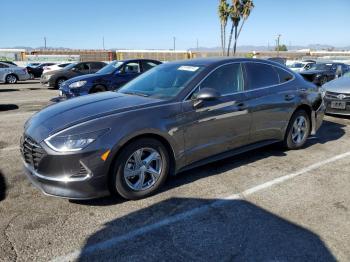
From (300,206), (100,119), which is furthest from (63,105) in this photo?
(300,206)

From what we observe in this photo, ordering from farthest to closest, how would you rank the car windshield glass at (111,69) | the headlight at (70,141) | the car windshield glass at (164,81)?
the car windshield glass at (111,69) < the car windshield glass at (164,81) < the headlight at (70,141)

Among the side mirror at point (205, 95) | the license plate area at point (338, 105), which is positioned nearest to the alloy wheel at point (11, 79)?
the license plate area at point (338, 105)

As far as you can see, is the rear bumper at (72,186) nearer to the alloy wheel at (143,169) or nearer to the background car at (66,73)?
the alloy wheel at (143,169)

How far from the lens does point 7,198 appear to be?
4.06 meters

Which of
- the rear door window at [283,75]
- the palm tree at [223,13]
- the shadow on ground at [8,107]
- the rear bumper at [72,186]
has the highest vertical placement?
the palm tree at [223,13]

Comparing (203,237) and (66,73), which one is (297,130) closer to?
(203,237)

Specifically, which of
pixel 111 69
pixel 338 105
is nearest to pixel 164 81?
pixel 338 105

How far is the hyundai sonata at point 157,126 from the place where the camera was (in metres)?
3.59

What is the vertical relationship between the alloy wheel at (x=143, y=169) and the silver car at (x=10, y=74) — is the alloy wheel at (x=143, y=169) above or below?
below

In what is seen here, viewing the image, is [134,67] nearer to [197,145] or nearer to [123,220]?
[197,145]

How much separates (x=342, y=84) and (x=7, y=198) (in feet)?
27.7

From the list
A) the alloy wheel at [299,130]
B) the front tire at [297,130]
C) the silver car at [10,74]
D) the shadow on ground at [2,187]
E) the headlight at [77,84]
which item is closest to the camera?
the shadow on ground at [2,187]

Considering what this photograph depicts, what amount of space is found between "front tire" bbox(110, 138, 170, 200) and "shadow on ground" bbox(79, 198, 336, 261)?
11.4 inches

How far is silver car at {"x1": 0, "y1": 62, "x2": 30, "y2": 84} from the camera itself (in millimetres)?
21469
